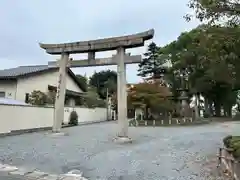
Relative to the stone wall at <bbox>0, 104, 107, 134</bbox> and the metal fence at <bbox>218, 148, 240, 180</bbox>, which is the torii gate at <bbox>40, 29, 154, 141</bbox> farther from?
the metal fence at <bbox>218, 148, 240, 180</bbox>

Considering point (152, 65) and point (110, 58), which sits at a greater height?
point (152, 65)

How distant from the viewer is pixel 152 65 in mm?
43531

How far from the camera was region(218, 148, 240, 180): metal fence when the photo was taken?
6117mm

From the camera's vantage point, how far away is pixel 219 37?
6484 mm

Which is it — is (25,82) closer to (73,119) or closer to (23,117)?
(73,119)

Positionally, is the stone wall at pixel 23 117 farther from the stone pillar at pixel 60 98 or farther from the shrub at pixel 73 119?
the shrub at pixel 73 119

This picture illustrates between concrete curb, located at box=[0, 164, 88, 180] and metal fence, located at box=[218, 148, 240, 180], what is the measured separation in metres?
3.29

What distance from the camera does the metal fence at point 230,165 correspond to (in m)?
6.12

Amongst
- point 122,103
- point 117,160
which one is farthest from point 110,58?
point 117,160

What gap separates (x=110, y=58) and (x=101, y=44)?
89cm

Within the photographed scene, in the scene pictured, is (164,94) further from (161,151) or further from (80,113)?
(161,151)

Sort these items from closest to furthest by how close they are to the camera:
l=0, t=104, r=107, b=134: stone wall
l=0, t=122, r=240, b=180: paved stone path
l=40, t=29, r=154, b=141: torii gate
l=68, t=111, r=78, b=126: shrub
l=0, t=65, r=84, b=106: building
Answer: l=0, t=122, r=240, b=180: paved stone path < l=40, t=29, r=154, b=141: torii gate < l=0, t=104, r=107, b=134: stone wall < l=0, t=65, r=84, b=106: building < l=68, t=111, r=78, b=126: shrub

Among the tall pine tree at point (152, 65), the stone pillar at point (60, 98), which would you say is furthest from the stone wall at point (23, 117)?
the tall pine tree at point (152, 65)

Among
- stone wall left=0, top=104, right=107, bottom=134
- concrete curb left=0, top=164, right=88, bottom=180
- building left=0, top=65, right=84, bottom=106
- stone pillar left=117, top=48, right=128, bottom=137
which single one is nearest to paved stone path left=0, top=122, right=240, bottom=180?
concrete curb left=0, top=164, right=88, bottom=180
